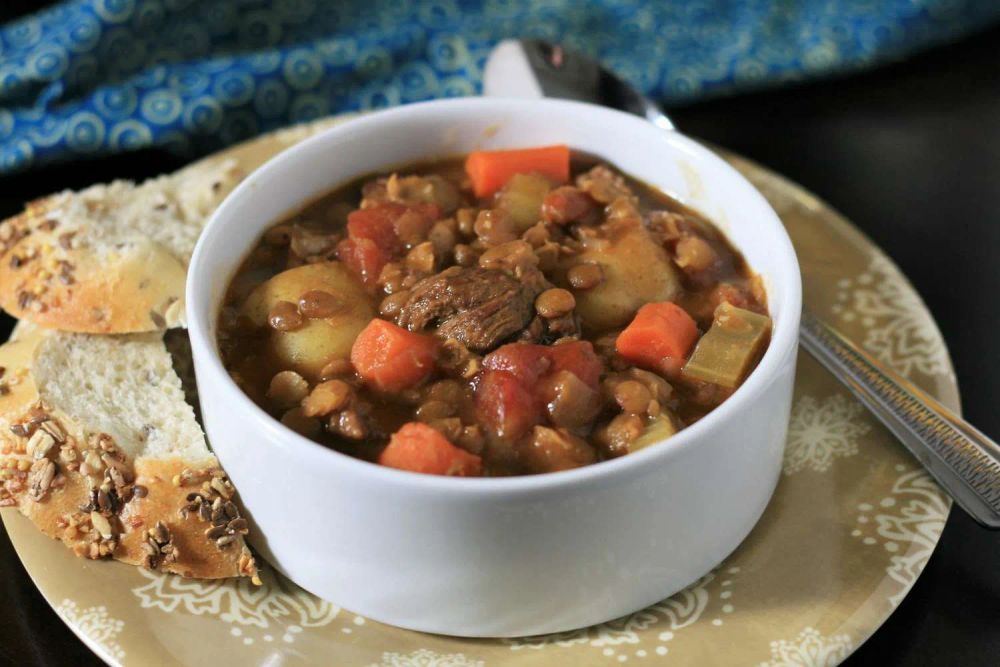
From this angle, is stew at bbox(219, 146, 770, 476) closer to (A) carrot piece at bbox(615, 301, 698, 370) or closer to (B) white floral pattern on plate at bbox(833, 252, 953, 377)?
(A) carrot piece at bbox(615, 301, 698, 370)

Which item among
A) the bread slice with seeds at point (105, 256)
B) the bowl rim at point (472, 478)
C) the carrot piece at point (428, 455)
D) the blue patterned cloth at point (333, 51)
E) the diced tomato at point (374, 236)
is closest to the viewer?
the bowl rim at point (472, 478)

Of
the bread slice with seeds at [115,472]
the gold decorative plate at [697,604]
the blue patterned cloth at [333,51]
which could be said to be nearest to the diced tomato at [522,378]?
the gold decorative plate at [697,604]

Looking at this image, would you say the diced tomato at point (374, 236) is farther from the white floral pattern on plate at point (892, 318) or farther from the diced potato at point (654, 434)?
the white floral pattern on plate at point (892, 318)

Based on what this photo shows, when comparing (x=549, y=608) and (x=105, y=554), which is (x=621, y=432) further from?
(x=105, y=554)

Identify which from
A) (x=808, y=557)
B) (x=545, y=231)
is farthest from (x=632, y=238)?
(x=808, y=557)

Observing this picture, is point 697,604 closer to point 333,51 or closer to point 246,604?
point 246,604

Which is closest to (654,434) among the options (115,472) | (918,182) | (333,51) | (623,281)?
(623,281)
